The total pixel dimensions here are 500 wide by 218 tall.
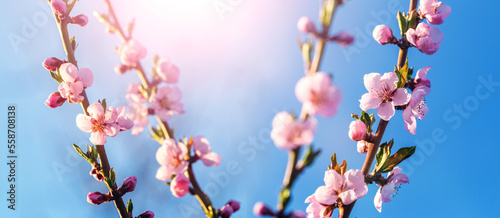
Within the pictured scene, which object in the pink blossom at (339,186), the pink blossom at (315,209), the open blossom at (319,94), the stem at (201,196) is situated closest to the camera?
the open blossom at (319,94)

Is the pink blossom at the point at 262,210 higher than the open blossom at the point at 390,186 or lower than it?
lower

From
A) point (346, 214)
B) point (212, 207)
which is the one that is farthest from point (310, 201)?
point (212, 207)

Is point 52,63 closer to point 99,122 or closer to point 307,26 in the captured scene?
point 99,122

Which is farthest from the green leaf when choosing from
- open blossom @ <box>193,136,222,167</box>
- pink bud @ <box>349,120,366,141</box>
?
pink bud @ <box>349,120,366,141</box>

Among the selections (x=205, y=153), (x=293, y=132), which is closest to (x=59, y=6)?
(x=205, y=153)

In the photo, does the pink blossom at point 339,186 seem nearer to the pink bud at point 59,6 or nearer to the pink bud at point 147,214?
the pink bud at point 147,214

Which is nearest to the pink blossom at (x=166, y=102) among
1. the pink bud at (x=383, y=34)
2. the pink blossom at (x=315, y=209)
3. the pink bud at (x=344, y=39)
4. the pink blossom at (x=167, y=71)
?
the pink blossom at (x=167, y=71)

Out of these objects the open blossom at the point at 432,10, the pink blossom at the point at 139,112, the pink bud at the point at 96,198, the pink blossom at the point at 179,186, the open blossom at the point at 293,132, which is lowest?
the pink bud at the point at 96,198

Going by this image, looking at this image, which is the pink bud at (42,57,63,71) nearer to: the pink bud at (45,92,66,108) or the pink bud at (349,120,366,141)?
the pink bud at (45,92,66,108)

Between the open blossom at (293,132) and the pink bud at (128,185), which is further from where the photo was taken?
the pink bud at (128,185)
